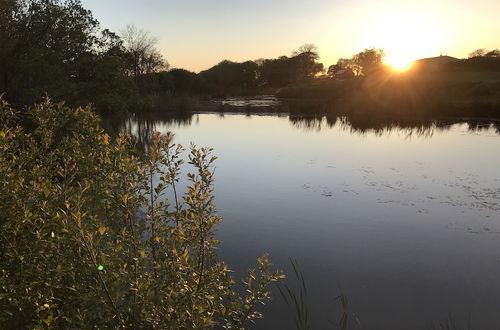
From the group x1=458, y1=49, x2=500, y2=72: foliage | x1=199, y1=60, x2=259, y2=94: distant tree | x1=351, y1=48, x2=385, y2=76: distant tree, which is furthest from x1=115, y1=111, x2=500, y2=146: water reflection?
x1=351, y1=48, x2=385, y2=76: distant tree

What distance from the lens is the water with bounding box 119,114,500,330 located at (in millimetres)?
8836

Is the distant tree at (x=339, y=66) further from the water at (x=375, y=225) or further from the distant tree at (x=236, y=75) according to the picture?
the water at (x=375, y=225)

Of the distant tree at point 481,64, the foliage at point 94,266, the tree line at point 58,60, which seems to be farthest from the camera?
the distant tree at point 481,64

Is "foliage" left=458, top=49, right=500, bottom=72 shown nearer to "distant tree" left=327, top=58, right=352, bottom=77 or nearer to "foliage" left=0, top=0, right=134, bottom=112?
"distant tree" left=327, top=58, right=352, bottom=77

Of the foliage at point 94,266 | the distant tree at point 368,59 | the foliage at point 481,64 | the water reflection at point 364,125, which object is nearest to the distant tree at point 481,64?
the foliage at point 481,64

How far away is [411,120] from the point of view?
4378 cm

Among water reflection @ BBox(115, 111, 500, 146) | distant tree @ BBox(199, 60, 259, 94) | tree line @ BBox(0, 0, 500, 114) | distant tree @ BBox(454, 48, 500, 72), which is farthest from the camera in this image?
distant tree @ BBox(199, 60, 259, 94)

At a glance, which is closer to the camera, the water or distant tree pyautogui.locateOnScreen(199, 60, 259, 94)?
the water

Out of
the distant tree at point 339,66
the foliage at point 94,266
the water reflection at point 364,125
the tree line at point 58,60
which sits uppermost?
the distant tree at point 339,66

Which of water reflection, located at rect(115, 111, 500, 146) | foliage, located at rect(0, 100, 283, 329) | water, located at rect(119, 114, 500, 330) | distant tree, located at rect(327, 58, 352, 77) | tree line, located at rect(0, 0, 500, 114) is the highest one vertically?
distant tree, located at rect(327, 58, 352, 77)

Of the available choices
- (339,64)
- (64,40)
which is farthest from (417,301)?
(339,64)

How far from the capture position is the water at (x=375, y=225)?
29.0 ft

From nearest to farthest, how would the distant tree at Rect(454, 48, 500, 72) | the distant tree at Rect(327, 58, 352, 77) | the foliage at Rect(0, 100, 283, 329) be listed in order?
the foliage at Rect(0, 100, 283, 329) < the distant tree at Rect(454, 48, 500, 72) < the distant tree at Rect(327, 58, 352, 77)

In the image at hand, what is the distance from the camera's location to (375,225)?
13.6 metres
